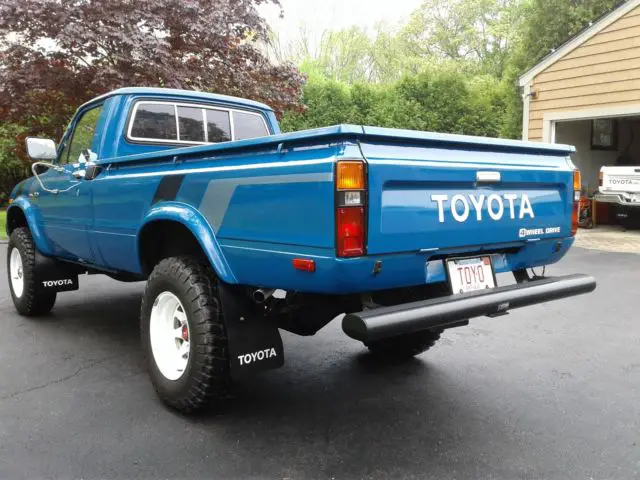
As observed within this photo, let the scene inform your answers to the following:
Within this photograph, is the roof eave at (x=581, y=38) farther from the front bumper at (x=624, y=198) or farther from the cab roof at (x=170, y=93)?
the cab roof at (x=170, y=93)

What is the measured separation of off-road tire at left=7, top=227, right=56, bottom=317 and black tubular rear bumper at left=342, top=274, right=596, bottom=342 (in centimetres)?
363

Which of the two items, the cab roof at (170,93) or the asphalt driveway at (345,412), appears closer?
the asphalt driveway at (345,412)

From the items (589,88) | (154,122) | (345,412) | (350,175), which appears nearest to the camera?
(350,175)

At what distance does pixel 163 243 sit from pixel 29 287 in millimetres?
2144

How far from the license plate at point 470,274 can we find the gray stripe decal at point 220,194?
98cm

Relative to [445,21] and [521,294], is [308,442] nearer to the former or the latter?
[521,294]

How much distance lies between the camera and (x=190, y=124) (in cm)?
445

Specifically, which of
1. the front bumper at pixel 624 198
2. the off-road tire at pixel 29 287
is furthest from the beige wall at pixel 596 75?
the off-road tire at pixel 29 287

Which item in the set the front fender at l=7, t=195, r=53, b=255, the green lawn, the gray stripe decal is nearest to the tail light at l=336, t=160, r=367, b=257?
the gray stripe decal

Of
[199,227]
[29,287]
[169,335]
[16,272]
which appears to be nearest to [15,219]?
[16,272]

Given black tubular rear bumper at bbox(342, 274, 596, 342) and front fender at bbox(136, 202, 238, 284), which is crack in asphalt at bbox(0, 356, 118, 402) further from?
black tubular rear bumper at bbox(342, 274, 596, 342)

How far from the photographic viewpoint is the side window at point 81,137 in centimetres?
440

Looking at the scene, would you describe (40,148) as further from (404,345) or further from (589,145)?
(589,145)

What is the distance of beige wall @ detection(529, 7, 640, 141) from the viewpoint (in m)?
11.1
